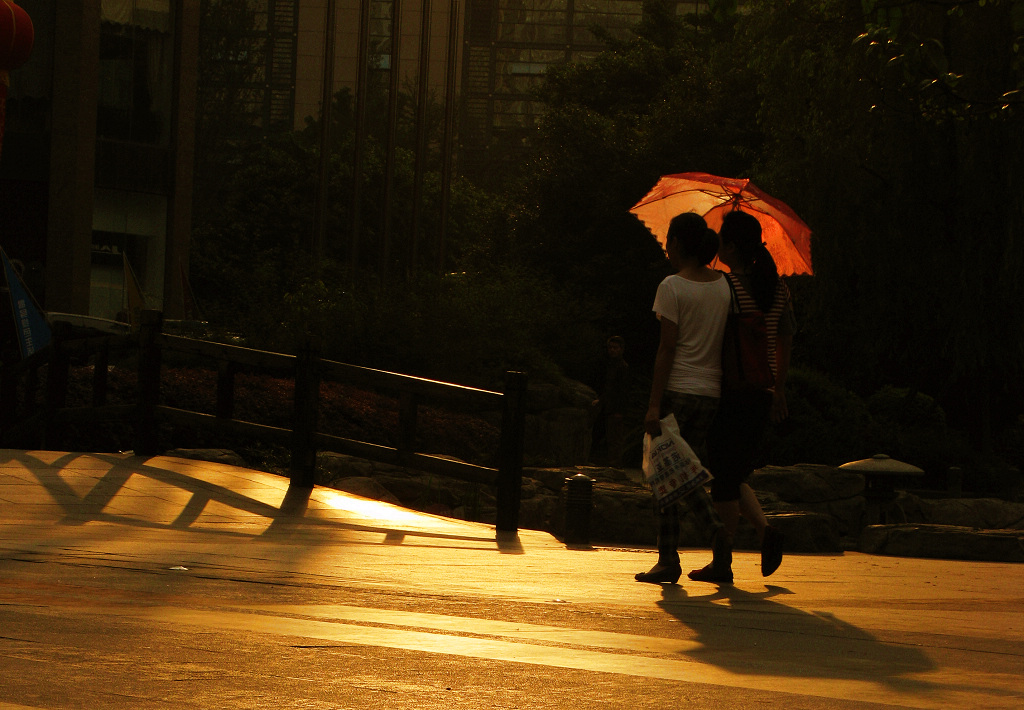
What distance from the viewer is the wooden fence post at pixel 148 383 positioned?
41.2ft

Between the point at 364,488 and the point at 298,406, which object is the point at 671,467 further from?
the point at 364,488

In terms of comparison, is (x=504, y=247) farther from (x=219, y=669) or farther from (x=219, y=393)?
(x=219, y=669)

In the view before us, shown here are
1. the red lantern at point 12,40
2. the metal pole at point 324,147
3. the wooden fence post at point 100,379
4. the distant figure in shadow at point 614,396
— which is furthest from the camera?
the metal pole at point 324,147

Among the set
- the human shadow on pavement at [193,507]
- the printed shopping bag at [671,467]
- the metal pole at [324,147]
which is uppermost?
the metal pole at [324,147]

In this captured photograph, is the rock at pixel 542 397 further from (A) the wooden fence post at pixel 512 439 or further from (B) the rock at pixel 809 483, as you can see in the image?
(A) the wooden fence post at pixel 512 439

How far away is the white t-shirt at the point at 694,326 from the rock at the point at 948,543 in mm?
4522

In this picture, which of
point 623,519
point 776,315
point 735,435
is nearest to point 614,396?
point 623,519

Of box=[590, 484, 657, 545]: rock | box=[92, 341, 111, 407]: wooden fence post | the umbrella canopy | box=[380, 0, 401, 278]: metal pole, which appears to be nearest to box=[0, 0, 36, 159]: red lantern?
box=[92, 341, 111, 407]: wooden fence post

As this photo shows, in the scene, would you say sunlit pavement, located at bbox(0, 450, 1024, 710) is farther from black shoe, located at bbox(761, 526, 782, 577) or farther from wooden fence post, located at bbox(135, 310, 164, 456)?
wooden fence post, located at bbox(135, 310, 164, 456)

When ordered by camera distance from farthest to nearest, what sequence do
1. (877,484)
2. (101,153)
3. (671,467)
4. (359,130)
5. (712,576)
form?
(101,153), (359,130), (877,484), (712,576), (671,467)

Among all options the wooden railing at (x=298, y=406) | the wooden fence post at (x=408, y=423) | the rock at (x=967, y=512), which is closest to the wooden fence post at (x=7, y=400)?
the wooden railing at (x=298, y=406)

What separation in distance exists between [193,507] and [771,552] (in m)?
4.46

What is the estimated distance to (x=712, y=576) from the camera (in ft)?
22.5

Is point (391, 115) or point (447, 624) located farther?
point (391, 115)
